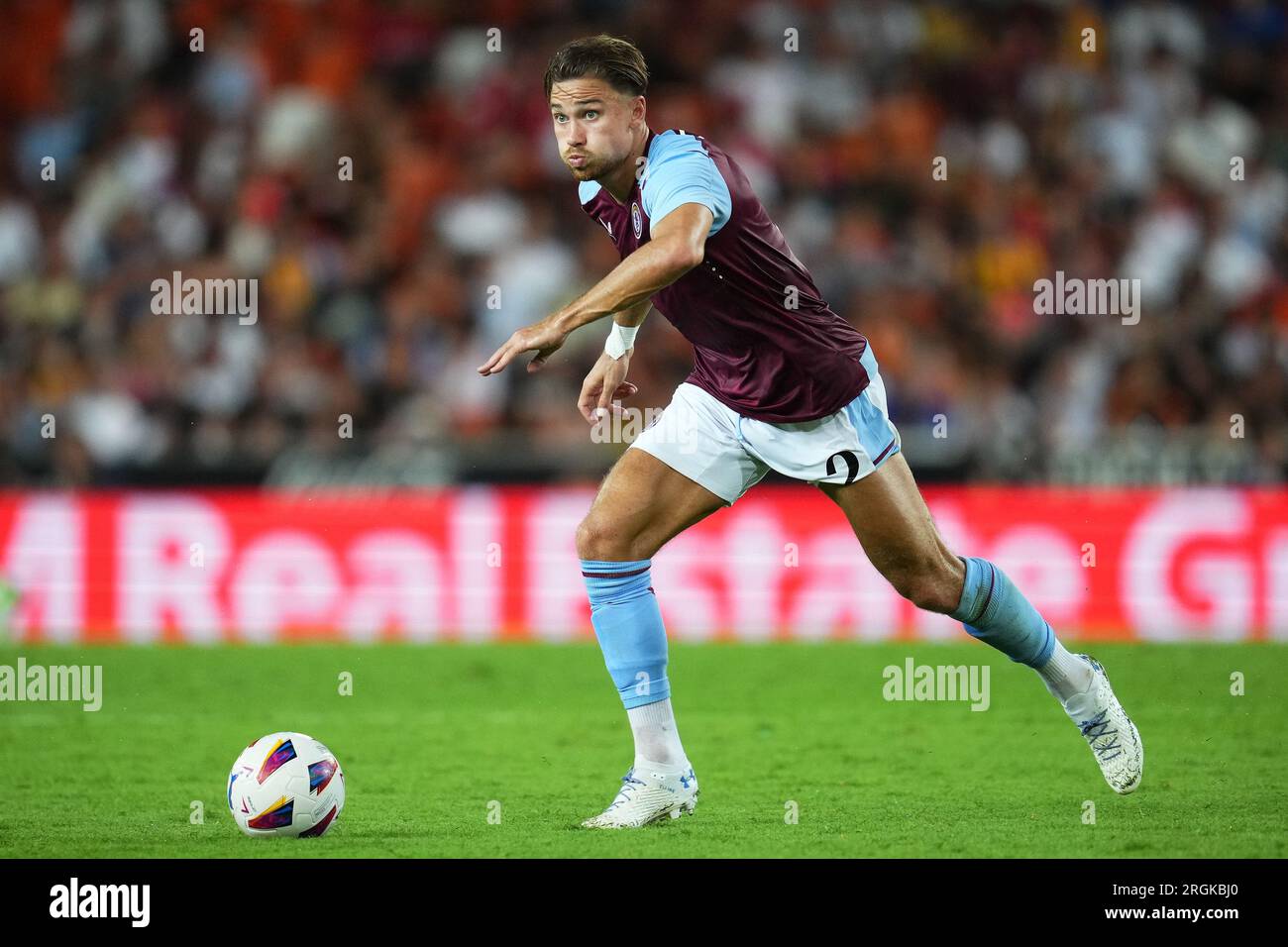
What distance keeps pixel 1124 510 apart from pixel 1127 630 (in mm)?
761

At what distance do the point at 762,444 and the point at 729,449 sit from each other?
107 millimetres

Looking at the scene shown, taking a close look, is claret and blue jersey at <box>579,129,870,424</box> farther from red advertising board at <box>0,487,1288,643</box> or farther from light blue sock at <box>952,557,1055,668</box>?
red advertising board at <box>0,487,1288,643</box>

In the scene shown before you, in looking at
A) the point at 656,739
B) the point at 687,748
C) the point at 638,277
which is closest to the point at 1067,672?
the point at 656,739

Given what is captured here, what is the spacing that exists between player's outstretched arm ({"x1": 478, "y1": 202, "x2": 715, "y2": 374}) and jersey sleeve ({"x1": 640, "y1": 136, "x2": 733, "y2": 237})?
61mm

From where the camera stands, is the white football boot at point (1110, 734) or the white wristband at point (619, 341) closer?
the white football boot at point (1110, 734)

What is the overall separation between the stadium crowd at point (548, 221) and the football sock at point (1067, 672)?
5772 millimetres

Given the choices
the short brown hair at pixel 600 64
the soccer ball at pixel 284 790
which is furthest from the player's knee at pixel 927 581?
the soccer ball at pixel 284 790

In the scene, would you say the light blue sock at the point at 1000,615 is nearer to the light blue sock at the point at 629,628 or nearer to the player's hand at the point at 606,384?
the light blue sock at the point at 629,628

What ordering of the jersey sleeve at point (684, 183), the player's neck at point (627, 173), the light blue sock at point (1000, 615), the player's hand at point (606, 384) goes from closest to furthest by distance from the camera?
the jersey sleeve at point (684, 183) < the player's neck at point (627, 173) < the light blue sock at point (1000, 615) < the player's hand at point (606, 384)

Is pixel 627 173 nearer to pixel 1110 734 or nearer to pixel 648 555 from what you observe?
pixel 648 555

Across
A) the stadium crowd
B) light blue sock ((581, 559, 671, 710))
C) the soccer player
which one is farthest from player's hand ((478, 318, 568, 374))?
the stadium crowd

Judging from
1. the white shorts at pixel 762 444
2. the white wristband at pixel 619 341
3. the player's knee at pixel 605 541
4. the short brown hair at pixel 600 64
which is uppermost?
the short brown hair at pixel 600 64

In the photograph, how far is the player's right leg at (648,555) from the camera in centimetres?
561
